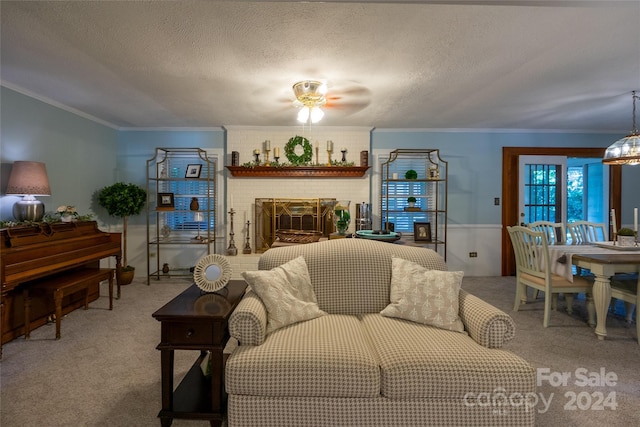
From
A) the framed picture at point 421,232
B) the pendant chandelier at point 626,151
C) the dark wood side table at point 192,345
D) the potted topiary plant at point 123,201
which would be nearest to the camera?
the dark wood side table at point 192,345

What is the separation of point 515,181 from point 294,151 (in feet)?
11.7

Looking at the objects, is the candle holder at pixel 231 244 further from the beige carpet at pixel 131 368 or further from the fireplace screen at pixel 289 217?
the beige carpet at pixel 131 368

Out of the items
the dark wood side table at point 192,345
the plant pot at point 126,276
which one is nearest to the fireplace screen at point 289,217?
the plant pot at point 126,276

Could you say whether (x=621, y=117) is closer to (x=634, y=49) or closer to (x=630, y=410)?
(x=634, y=49)

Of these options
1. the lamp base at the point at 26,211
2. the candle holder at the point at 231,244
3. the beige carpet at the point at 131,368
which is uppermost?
the lamp base at the point at 26,211

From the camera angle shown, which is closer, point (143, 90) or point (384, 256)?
point (384, 256)

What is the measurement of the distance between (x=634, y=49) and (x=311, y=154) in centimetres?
356

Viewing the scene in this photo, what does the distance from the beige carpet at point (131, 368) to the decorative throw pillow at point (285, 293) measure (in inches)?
28.3

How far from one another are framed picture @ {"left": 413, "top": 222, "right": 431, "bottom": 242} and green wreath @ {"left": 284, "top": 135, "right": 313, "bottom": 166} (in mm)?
1942

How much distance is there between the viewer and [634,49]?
2.44m

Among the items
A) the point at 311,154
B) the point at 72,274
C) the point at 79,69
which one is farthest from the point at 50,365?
the point at 311,154

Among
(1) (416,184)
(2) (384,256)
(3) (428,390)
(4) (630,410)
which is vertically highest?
(1) (416,184)

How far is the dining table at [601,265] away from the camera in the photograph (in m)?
2.78

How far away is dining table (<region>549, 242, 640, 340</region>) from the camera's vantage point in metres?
2.78
